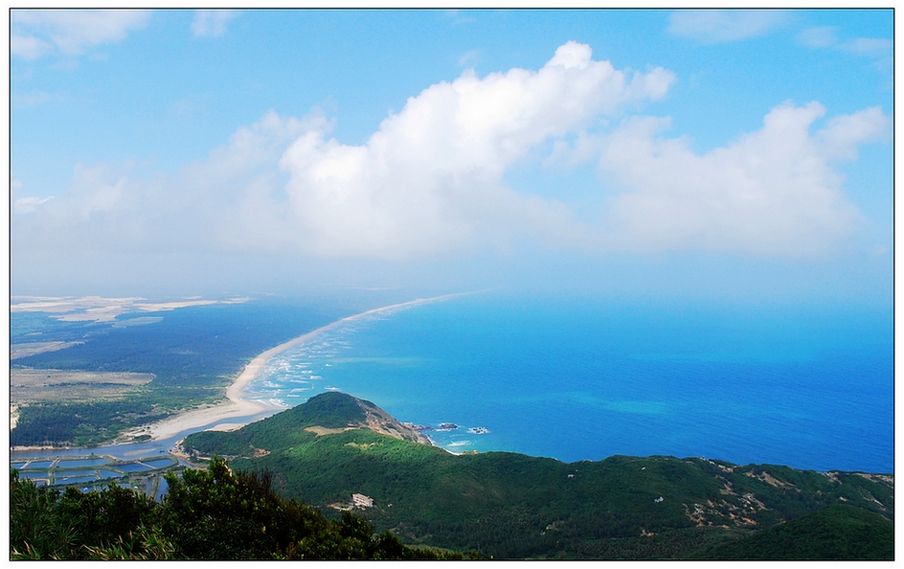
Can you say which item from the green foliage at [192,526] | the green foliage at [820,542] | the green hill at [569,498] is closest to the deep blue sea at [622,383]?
the green hill at [569,498]

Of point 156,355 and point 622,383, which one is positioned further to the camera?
point 622,383

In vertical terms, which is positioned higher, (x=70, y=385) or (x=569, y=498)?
(x=70, y=385)

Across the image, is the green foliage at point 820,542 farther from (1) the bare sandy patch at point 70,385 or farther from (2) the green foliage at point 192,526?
(1) the bare sandy patch at point 70,385

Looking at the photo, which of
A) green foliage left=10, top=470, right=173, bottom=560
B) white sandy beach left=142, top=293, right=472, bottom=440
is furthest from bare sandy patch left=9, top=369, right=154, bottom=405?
green foliage left=10, top=470, right=173, bottom=560

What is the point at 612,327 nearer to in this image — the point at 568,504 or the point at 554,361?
the point at 554,361

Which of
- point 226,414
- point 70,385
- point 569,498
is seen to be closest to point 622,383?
point 569,498

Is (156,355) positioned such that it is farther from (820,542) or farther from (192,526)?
(820,542)

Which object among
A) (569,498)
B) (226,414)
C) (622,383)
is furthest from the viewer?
(622,383)

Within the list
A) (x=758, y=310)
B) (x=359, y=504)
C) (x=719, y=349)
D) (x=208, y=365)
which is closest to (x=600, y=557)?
(x=359, y=504)
